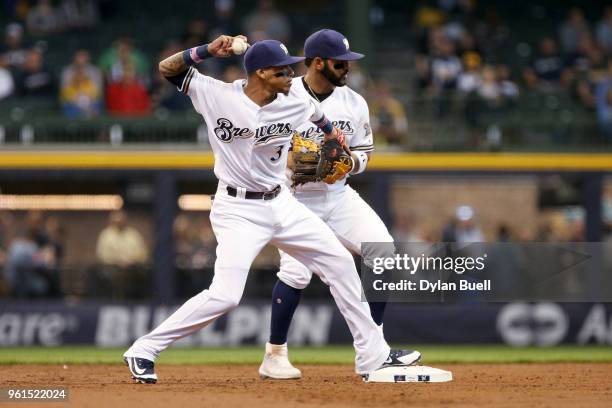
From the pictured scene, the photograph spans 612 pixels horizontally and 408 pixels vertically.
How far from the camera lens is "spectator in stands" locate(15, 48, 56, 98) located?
15.8m

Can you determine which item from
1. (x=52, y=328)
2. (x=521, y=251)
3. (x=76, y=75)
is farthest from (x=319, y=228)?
(x=76, y=75)

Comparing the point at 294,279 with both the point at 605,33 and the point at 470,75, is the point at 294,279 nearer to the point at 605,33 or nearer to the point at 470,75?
the point at 470,75

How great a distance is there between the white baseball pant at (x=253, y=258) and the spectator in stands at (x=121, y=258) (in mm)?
7085

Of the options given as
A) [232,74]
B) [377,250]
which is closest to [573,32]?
[232,74]

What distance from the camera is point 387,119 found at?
15.3 meters

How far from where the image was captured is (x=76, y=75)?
1558cm

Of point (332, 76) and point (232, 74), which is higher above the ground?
point (332, 76)

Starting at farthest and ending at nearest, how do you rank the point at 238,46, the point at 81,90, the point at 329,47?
1. the point at 81,90
2. the point at 329,47
3. the point at 238,46

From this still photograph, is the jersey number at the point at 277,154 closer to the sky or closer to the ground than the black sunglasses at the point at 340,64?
→ closer to the ground

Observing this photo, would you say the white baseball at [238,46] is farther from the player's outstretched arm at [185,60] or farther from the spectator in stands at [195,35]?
the spectator in stands at [195,35]

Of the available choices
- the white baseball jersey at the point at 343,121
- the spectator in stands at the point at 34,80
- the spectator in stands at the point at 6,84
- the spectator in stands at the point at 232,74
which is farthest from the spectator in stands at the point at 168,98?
the white baseball jersey at the point at 343,121

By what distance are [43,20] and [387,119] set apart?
5.57m

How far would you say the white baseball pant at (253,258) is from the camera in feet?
24.8

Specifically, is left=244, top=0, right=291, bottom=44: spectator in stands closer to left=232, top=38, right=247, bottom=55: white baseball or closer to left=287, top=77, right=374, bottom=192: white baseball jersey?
left=287, top=77, right=374, bottom=192: white baseball jersey
